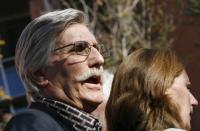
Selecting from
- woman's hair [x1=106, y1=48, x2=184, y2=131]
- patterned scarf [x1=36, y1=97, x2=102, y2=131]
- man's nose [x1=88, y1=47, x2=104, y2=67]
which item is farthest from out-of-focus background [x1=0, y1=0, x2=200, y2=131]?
patterned scarf [x1=36, y1=97, x2=102, y2=131]

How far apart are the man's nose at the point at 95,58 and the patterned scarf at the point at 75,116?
9.1 inches

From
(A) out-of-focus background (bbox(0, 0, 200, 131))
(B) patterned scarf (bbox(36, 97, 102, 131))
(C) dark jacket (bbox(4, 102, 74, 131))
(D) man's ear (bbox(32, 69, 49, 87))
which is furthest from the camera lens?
(A) out-of-focus background (bbox(0, 0, 200, 131))

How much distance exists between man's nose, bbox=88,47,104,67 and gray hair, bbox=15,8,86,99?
6.9 inches

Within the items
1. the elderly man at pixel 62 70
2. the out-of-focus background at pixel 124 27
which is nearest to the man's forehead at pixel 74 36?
the elderly man at pixel 62 70

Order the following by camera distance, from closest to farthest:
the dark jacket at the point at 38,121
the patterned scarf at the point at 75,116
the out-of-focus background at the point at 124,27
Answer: the dark jacket at the point at 38,121 < the patterned scarf at the point at 75,116 < the out-of-focus background at the point at 124,27

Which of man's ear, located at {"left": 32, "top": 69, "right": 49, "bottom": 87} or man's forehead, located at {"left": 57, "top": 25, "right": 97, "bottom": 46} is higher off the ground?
man's forehead, located at {"left": 57, "top": 25, "right": 97, "bottom": 46}

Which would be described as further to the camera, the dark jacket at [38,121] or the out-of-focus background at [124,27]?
the out-of-focus background at [124,27]

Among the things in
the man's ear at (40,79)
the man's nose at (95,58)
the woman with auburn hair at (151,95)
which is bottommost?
the woman with auburn hair at (151,95)

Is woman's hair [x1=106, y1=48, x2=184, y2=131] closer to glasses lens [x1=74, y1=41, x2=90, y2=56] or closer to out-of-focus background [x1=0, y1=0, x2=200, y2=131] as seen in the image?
glasses lens [x1=74, y1=41, x2=90, y2=56]

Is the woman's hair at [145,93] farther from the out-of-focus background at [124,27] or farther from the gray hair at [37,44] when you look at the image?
the out-of-focus background at [124,27]

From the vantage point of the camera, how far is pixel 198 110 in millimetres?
4070

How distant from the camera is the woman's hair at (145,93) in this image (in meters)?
3.18

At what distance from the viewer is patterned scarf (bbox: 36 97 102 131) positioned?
3066 mm

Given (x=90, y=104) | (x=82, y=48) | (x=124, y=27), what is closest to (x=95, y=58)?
(x=82, y=48)
